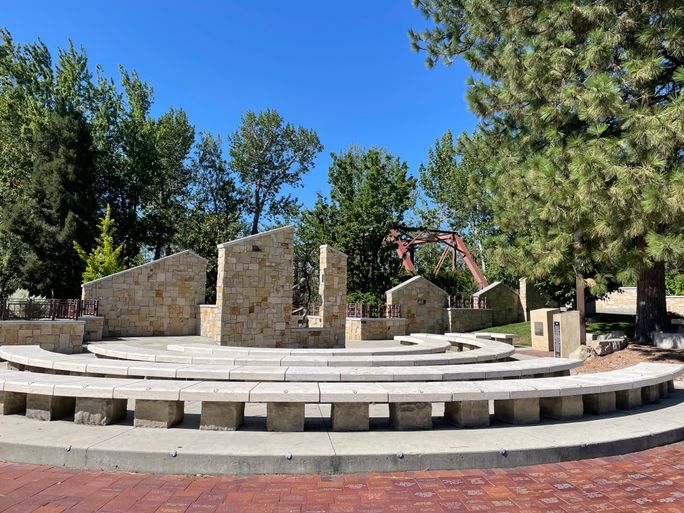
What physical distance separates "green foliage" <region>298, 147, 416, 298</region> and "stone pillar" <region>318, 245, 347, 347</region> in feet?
41.8

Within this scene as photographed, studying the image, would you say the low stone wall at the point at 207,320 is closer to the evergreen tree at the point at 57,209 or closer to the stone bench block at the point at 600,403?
the stone bench block at the point at 600,403

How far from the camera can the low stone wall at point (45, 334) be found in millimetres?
11938

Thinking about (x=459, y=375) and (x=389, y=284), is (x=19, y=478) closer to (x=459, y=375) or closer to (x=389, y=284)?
(x=459, y=375)

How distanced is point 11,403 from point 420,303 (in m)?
18.5

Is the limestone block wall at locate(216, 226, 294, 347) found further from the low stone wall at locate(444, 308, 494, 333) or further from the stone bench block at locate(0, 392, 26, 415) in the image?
the low stone wall at locate(444, 308, 494, 333)

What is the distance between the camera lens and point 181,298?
16.5m

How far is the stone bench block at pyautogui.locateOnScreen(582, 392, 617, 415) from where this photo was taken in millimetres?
5992

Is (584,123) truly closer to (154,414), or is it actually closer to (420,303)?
(420,303)

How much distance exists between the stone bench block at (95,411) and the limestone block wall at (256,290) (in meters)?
5.77

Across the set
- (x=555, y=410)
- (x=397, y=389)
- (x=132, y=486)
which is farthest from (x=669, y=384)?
(x=132, y=486)

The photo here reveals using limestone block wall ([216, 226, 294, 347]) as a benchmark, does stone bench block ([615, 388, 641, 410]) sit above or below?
below

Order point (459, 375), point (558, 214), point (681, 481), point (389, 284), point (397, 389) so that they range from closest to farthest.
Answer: point (681, 481), point (397, 389), point (459, 375), point (558, 214), point (389, 284)

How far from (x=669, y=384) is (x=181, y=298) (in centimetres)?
1498

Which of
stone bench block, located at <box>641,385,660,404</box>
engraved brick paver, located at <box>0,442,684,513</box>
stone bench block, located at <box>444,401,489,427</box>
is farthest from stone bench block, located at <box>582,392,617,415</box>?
stone bench block, located at <box>444,401,489,427</box>
